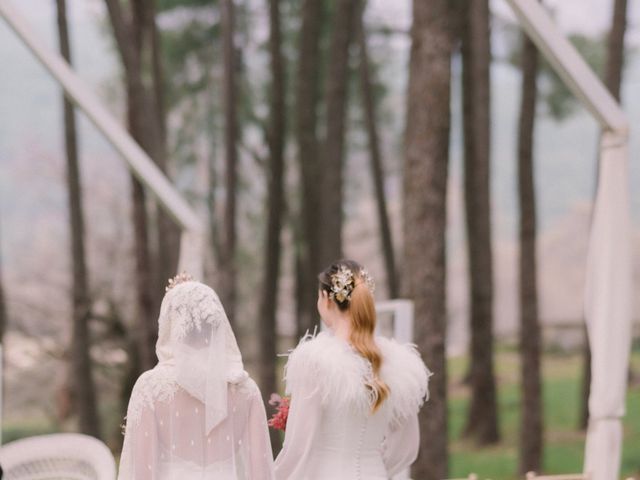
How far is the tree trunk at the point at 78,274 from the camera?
14.9 metres

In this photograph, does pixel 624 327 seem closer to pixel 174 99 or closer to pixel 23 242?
pixel 174 99

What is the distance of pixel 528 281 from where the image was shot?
13172mm

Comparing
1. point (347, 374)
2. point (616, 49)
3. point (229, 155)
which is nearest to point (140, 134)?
point (229, 155)

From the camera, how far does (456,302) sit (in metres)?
25.5

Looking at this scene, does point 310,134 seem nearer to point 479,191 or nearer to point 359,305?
point 479,191

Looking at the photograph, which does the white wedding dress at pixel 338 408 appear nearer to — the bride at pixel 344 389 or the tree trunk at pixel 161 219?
the bride at pixel 344 389

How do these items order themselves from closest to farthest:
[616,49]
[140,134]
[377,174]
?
[616,49], [140,134], [377,174]

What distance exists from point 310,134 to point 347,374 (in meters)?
11.2

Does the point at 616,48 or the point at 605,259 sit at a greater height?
the point at 616,48

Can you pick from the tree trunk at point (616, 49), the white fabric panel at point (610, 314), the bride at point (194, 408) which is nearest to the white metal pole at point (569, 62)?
the white fabric panel at point (610, 314)

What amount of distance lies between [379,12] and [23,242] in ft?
28.7

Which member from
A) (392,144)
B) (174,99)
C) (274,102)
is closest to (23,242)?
(174,99)

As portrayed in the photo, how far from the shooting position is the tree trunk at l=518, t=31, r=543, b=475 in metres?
12.9

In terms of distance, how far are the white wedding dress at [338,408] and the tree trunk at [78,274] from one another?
10.3 meters
